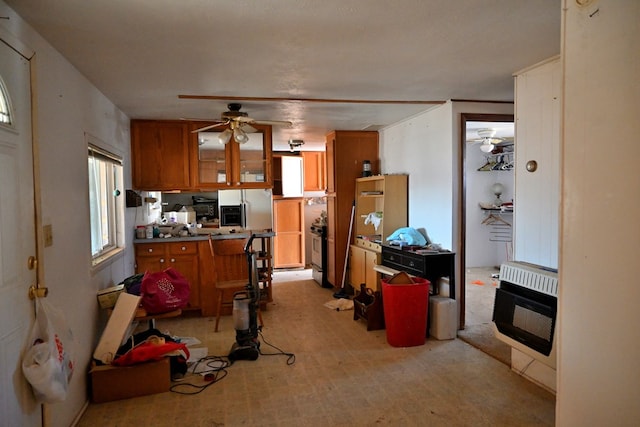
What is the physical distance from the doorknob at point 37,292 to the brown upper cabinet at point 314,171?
5.67 meters

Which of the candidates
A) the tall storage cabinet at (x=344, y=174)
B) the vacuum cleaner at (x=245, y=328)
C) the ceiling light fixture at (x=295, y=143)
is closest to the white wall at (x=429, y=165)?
the tall storage cabinet at (x=344, y=174)

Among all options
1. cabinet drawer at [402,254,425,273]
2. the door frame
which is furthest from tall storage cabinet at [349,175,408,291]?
the door frame

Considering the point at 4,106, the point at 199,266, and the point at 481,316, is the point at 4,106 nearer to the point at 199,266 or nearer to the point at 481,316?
the point at 199,266

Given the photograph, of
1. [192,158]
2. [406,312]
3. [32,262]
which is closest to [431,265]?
[406,312]

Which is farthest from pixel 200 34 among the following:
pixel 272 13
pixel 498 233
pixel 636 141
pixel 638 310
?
pixel 498 233

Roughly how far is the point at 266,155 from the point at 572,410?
4.21 m

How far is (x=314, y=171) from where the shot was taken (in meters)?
7.46

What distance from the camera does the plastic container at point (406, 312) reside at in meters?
3.53

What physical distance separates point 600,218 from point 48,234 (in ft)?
8.01

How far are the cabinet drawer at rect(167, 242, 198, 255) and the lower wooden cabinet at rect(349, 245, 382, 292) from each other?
2.00 meters

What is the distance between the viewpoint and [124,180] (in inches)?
164

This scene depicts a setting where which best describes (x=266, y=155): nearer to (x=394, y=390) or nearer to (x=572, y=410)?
(x=394, y=390)

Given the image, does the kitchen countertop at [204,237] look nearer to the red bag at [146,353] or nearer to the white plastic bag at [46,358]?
the red bag at [146,353]

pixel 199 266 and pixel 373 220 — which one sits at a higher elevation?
pixel 373 220
